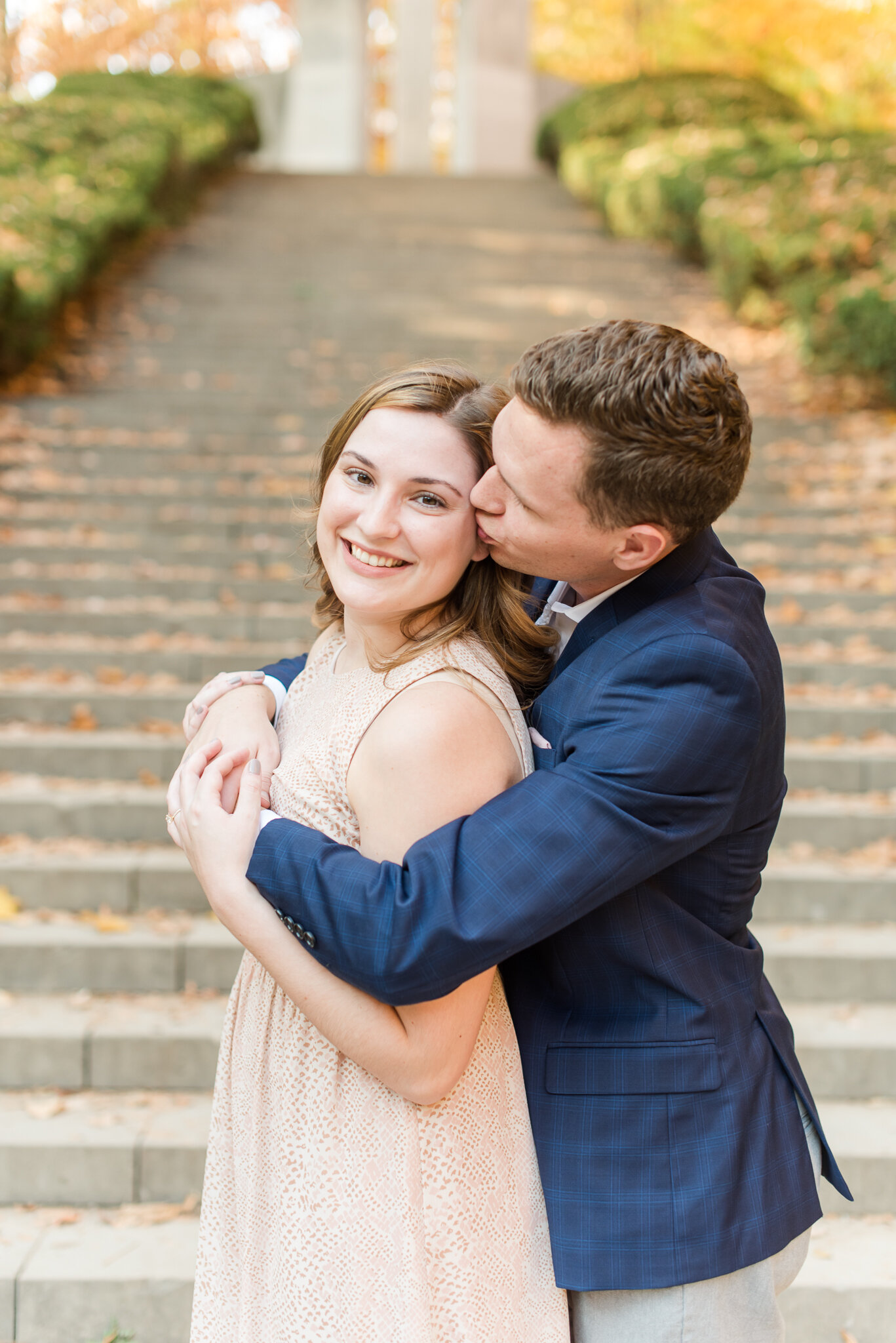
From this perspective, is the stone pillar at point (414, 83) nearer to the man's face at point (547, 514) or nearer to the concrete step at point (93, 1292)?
the concrete step at point (93, 1292)

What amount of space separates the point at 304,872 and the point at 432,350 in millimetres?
8645

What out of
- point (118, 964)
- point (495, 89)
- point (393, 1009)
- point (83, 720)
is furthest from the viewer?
point (495, 89)

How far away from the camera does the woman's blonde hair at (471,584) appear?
1.56 meters

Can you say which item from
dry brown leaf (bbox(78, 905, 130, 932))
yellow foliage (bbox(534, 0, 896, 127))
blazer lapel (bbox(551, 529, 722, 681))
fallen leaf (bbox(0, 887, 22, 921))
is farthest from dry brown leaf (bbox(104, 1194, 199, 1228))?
yellow foliage (bbox(534, 0, 896, 127))

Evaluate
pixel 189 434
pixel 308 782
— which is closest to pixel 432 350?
pixel 189 434

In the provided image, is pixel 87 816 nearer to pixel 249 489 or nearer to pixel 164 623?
pixel 164 623

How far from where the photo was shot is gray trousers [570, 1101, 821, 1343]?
57.4 inches

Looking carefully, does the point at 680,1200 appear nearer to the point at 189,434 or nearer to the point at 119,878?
the point at 119,878

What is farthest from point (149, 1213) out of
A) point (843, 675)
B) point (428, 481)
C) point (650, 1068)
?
point (843, 675)

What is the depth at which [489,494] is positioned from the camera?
4.86ft

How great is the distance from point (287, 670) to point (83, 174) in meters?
11.5

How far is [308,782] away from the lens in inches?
59.5

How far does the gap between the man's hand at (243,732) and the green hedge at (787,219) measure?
307 inches

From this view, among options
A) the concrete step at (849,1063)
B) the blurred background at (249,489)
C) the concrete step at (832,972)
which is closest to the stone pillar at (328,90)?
the blurred background at (249,489)
